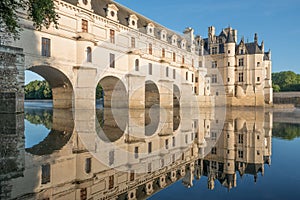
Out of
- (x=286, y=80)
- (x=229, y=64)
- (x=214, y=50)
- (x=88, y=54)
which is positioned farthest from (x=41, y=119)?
(x=286, y=80)

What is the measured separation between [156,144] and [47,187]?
188 inches

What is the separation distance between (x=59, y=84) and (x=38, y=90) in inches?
2583

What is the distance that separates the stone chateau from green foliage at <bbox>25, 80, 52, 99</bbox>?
46638 millimetres

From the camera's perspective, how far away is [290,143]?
8.67m

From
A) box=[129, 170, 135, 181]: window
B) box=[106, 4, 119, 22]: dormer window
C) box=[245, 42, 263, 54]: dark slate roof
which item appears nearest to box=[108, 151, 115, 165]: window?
box=[129, 170, 135, 181]: window

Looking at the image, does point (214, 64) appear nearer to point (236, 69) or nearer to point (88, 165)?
point (236, 69)

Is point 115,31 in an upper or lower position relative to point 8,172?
upper

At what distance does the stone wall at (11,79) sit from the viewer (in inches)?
502

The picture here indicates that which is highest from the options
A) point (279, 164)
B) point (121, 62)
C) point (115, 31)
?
point (115, 31)

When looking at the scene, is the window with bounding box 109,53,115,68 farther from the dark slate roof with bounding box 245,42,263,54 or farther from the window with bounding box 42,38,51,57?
the dark slate roof with bounding box 245,42,263,54

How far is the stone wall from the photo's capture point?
12758mm

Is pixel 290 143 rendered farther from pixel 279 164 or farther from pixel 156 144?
pixel 156 144

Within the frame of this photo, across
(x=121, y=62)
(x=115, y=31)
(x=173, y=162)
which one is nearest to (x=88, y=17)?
(x=115, y=31)

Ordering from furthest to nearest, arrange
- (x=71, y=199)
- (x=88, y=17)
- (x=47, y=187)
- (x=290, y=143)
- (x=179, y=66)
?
(x=179, y=66), (x=88, y=17), (x=290, y=143), (x=47, y=187), (x=71, y=199)
